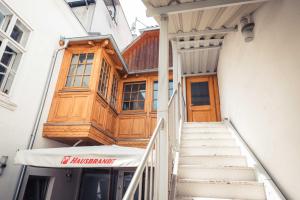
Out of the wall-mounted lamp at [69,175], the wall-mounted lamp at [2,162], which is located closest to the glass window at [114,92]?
the wall-mounted lamp at [69,175]

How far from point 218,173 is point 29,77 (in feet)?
14.5

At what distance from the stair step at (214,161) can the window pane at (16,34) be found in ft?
14.5

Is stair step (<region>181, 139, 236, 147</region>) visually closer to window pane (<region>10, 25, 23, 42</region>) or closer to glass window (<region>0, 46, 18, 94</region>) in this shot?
glass window (<region>0, 46, 18, 94</region>)

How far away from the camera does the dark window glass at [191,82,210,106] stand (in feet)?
21.5

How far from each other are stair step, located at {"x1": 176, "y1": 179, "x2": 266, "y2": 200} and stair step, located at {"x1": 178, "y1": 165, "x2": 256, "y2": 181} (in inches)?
10.2

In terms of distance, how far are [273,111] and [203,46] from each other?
285cm

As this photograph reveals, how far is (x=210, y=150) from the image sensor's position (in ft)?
11.6

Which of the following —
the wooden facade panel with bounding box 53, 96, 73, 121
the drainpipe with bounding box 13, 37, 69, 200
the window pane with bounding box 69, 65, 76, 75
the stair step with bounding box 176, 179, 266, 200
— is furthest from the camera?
the window pane with bounding box 69, 65, 76, 75

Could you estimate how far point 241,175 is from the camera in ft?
9.29

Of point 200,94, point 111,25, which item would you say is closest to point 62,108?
point 200,94

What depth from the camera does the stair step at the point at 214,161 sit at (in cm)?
314

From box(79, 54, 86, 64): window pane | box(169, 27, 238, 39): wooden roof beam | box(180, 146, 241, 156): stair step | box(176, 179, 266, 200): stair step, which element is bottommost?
box(176, 179, 266, 200): stair step

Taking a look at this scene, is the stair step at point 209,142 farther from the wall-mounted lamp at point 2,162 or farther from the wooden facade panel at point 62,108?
the wall-mounted lamp at point 2,162

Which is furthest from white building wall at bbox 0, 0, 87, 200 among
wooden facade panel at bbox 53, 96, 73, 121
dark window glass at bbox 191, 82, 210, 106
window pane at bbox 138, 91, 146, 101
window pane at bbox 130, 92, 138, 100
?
dark window glass at bbox 191, 82, 210, 106
